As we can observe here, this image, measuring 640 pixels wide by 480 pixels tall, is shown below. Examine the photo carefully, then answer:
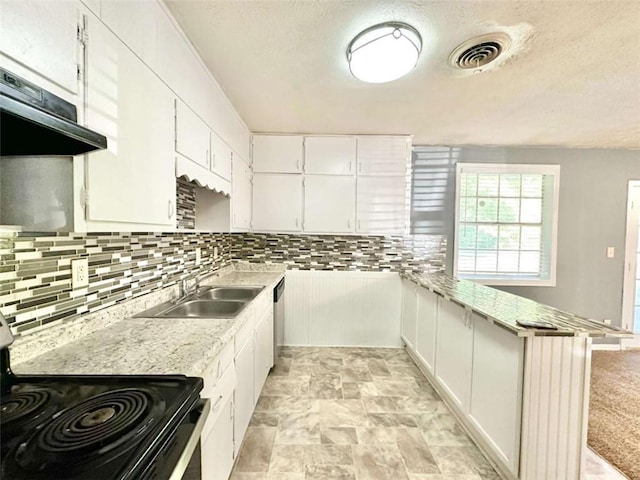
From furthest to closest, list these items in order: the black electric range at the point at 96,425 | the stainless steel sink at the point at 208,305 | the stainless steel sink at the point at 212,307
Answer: the stainless steel sink at the point at 212,307 → the stainless steel sink at the point at 208,305 → the black electric range at the point at 96,425

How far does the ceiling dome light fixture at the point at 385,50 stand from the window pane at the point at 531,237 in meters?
2.88

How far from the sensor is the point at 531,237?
11.5 feet

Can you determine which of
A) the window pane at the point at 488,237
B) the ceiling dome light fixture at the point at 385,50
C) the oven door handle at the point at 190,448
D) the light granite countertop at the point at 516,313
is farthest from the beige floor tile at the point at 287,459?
the window pane at the point at 488,237

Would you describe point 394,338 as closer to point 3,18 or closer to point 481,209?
point 481,209

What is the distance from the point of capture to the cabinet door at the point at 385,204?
318 centimetres

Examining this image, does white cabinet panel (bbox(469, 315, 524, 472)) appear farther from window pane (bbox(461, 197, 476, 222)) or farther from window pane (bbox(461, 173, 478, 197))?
window pane (bbox(461, 173, 478, 197))

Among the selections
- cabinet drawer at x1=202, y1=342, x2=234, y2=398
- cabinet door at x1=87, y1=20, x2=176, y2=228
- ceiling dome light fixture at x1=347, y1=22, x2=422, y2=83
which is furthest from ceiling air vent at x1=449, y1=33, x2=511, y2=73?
cabinet drawer at x1=202, y1=342, x2=234, y2=398

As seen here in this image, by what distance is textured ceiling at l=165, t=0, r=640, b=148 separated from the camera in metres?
1.38

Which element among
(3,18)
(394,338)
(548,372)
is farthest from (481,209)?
(3,18)

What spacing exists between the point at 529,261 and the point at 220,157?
372cm

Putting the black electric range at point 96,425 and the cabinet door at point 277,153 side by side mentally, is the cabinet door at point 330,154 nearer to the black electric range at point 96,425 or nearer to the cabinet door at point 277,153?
the cabinet door at point 277,153

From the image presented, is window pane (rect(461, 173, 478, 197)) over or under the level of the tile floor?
over

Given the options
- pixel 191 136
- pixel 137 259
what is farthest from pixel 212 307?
pixel 191 136

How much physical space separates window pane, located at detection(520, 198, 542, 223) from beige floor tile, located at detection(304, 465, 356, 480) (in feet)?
11.1
